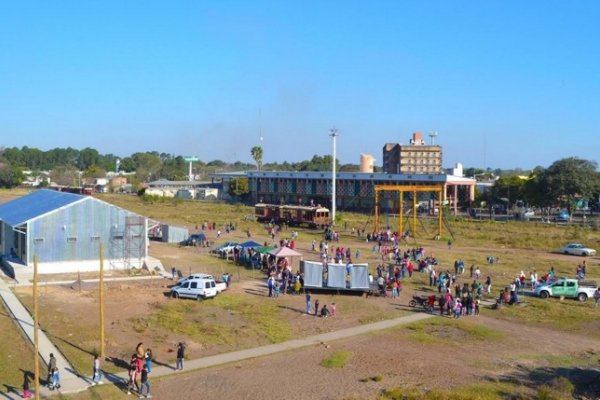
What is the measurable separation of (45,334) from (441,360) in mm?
16321

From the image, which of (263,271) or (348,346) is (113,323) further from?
(263,271)

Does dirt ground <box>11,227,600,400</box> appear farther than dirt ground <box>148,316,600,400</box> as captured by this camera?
Yes

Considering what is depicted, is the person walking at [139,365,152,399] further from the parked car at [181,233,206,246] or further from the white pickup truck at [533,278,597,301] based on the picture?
the parked car at [181,233,206,246]

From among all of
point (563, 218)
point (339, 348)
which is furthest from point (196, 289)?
point (563, 218)

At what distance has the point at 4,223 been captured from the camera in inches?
1817

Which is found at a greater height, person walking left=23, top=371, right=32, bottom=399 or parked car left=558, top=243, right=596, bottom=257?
parked car left=558, top=243, right=596, bottom=257

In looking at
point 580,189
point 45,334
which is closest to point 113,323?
point 45,334

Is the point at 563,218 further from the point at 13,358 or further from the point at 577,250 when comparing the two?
the point at 13,358

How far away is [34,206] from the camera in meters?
46.6

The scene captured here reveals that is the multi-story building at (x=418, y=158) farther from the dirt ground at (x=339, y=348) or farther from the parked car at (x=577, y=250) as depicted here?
the dirt ground at (x=339, y=348)

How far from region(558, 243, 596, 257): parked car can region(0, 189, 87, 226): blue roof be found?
137 ft

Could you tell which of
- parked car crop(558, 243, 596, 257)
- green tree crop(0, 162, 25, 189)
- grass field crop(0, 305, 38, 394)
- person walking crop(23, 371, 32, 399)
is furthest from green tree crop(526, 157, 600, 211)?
green tree crop(0, 162, 25, 189)

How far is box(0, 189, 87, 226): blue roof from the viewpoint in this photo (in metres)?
42.1

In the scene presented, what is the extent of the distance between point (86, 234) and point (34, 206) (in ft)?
23.1
